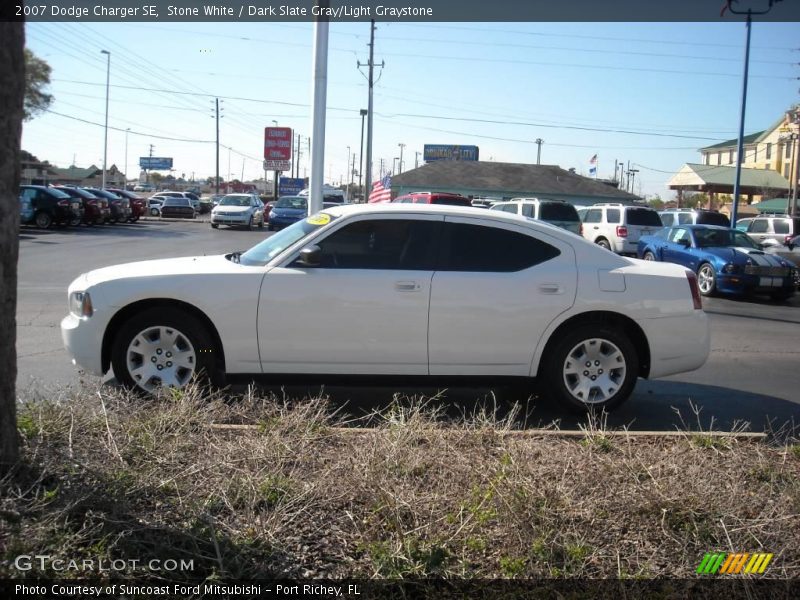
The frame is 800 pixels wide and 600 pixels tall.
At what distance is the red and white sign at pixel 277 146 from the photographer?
1693 inches

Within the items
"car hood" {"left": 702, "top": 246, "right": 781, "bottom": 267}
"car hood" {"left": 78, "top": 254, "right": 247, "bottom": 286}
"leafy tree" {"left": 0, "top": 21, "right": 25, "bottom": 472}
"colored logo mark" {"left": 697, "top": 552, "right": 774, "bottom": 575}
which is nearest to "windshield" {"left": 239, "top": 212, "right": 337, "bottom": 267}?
"car hood" {"left": 78, "top": 254, "right": 247, "bottom": 286}

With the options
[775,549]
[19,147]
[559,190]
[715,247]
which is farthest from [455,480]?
[559,190]

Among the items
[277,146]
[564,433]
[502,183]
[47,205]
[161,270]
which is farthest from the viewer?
[502,183]

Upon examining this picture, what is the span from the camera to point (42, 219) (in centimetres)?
2733

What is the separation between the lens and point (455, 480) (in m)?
3.86

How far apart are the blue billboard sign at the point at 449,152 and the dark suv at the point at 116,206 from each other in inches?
2158

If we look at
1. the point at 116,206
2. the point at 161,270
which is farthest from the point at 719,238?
the point at 116,206

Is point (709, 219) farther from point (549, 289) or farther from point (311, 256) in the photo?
point (311, 256)

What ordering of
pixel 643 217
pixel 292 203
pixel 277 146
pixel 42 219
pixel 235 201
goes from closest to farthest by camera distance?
pixel 643 217 < pixel 42 219 < pixel 292 203 < pixel 235 201 < pixel 277 146

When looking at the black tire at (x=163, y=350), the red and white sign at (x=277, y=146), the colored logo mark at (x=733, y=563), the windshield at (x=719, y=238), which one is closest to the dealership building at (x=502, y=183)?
the red and white sign at (x=277, y=146)

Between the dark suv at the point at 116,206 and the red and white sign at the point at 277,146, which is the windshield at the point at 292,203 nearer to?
the dark suv at the point at 116,206

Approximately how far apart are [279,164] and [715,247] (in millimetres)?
32451

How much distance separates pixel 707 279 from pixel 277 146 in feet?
107

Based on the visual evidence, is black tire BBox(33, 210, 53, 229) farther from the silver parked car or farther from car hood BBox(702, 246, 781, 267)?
car hood BBox(702, 246, 781, 267)
